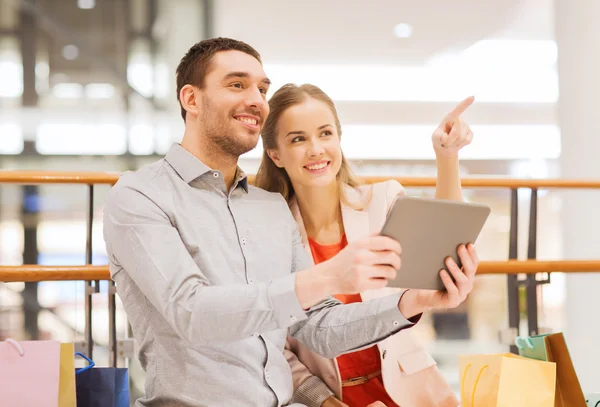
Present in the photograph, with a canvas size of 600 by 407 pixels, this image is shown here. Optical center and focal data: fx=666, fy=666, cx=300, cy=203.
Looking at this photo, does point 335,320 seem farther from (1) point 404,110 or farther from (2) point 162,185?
(1) point 404,110

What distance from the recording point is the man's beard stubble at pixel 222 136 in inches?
60.6

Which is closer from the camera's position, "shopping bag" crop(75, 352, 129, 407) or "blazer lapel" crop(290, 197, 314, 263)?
"shopping bag" crop(75, 352, 129, 407)

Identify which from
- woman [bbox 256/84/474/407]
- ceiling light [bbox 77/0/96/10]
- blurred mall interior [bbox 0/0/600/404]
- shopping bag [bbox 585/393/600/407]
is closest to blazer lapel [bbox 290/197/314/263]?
woman [bbox 256/84/474/407]

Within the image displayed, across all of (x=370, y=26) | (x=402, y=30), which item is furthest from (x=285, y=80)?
(x=402, y=30)

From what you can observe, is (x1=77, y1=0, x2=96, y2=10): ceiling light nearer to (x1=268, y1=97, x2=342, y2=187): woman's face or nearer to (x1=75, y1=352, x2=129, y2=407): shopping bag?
(x1=268, y1=97, x2=342, y2=187): woman's face

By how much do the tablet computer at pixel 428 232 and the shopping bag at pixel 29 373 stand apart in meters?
0.75

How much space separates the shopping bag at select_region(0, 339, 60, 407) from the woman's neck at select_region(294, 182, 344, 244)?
76cm

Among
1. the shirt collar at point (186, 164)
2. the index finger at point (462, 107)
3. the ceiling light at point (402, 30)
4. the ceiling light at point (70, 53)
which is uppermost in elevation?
the ceiling light at point (402, 30)

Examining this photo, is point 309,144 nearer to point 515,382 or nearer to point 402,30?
point 515,382

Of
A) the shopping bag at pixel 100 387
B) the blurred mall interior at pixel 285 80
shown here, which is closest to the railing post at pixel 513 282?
the shopping bag at pixel 100 387

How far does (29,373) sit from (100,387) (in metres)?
0.17

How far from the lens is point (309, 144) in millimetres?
1833

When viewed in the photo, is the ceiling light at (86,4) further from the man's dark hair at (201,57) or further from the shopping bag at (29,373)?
the shopping bag at (29,373)

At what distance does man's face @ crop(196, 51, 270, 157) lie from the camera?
154cm
